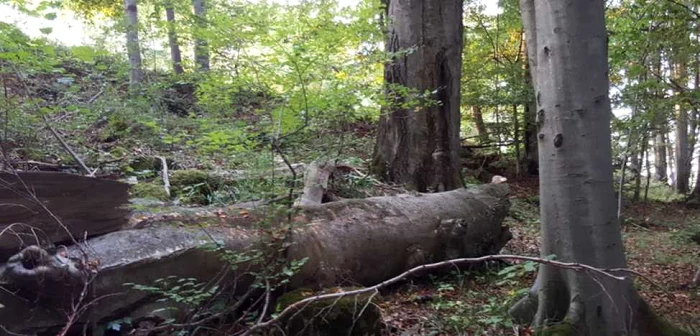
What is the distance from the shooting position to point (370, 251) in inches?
182

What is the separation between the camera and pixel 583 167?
3383 millimetres

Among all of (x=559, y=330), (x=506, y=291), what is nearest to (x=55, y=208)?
(x=559, y=330)

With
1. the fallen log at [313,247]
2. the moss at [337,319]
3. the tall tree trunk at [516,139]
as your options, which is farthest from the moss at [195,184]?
the tall tree trunk at [516,139]

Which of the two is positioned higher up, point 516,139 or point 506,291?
point 516,139

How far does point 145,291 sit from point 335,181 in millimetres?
3426

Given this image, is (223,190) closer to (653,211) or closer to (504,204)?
(504,204)

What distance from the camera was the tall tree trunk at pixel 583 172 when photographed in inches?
133

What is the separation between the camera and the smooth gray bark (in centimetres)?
338

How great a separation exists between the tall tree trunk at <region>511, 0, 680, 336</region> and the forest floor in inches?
13.9

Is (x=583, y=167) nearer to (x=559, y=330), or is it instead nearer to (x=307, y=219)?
(x=559, y=330)

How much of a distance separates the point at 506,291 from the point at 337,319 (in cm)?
228

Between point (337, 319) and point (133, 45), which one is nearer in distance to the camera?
point (337, 319)

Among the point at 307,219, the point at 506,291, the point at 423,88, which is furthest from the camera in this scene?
the point at 423,88

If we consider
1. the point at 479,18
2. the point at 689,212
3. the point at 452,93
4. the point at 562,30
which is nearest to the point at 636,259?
the point at 452,93
